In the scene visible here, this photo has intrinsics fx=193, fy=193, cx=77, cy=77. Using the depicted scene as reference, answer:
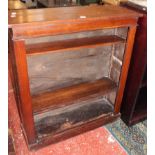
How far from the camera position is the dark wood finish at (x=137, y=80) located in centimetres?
146

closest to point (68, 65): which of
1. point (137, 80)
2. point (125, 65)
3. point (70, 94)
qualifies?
point (70, 94)

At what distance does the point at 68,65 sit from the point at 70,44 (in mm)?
320

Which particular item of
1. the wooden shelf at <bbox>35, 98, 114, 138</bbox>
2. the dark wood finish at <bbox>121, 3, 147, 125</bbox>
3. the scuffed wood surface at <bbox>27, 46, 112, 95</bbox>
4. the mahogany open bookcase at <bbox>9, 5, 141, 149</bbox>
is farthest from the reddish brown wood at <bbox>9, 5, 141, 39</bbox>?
the wooden shelf at <bbox>35, 98, 114, 138</bbox>

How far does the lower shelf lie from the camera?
5.19 ft

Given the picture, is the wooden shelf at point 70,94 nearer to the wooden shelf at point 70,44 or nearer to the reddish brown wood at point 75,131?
the reddish brown wood at point 75,131

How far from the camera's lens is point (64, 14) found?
1247 mm

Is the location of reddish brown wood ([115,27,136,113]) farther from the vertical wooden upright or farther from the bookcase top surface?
the vertical wooden upright

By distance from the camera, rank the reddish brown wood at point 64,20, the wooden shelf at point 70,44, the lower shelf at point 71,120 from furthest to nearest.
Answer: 1. the lower shelf at point 71,120
2. the wooden shelf at point 70,44
3. the reddish brown wood at point 64,20

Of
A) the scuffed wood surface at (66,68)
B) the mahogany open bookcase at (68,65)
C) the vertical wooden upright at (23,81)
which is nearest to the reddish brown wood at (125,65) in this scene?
the mahogany open bookcase at (68,65)

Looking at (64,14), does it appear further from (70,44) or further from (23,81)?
(23,81)

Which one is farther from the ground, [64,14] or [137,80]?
[64,14]
